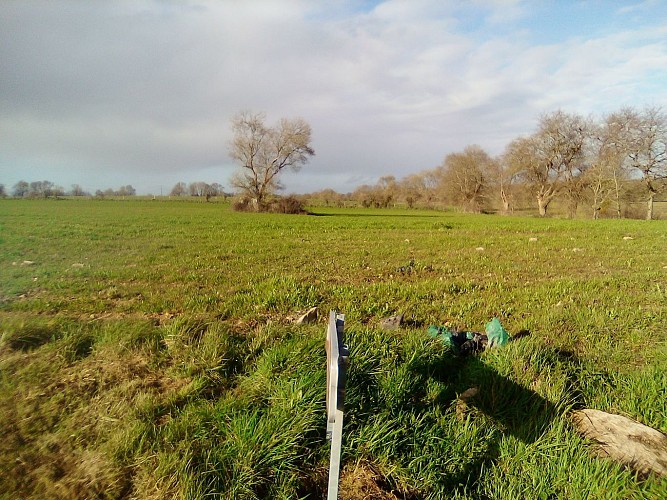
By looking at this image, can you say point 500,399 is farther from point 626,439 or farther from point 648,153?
point 648,153

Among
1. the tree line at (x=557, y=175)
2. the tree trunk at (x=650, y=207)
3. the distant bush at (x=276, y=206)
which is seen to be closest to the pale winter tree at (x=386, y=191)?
the tree line at (x=557, y=175)

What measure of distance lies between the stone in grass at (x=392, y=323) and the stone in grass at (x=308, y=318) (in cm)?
78

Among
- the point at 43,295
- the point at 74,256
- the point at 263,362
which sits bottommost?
the point at 263,362

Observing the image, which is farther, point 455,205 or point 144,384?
point 455,205

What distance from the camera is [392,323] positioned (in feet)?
13.2

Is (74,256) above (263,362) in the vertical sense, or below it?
above

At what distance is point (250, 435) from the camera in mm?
2293

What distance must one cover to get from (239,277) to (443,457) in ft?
13.6

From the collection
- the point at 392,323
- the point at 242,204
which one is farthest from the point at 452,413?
the point at 242,204

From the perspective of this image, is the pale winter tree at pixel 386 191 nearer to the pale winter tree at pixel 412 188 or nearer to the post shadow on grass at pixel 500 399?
the pale winter tree at pixel 412 188

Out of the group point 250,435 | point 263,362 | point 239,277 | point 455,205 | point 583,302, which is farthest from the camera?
point 455,205

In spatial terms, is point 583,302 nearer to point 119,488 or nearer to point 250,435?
point 250,435

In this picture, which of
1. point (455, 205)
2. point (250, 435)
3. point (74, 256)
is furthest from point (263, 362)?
point (455, 205)

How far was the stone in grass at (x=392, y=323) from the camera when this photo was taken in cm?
394
